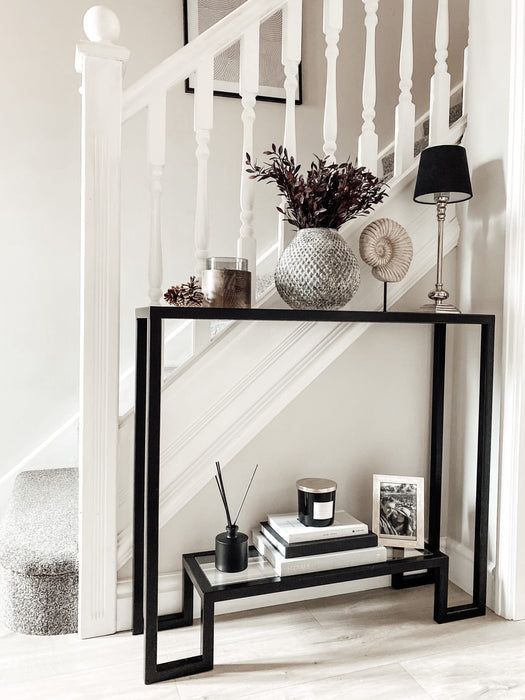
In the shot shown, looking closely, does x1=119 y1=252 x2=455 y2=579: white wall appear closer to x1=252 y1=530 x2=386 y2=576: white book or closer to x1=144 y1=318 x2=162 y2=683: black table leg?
x1=252 y1=530 x2=386 y2=576: white book

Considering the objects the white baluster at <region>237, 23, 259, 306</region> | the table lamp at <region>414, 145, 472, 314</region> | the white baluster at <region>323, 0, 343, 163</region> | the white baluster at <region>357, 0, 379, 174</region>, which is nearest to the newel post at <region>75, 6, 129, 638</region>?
the white baluster at <region>237, 23, 259, 306</region>

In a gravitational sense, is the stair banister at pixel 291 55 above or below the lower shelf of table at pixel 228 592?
above

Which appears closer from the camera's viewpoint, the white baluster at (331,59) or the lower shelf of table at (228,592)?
the lower shelf of table at (228,592)

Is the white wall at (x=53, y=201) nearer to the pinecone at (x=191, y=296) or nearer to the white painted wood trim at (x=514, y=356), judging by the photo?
the pinecone at (x=191, y=296)

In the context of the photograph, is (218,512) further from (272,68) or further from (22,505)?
(272,68)

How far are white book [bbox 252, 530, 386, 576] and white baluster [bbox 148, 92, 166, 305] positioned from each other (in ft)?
2.37

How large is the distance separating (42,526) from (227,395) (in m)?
0.68

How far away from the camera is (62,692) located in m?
1.23

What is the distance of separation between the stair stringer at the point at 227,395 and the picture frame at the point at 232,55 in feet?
3.99

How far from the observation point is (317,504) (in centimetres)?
147

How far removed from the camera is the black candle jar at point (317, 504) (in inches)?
58.0

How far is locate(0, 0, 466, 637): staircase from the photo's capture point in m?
1.41

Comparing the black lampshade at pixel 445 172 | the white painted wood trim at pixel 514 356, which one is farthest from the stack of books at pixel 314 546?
the black lampshade at pixel 445 172

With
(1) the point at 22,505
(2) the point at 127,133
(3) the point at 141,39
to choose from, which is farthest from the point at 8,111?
(1) the point at 22,505
